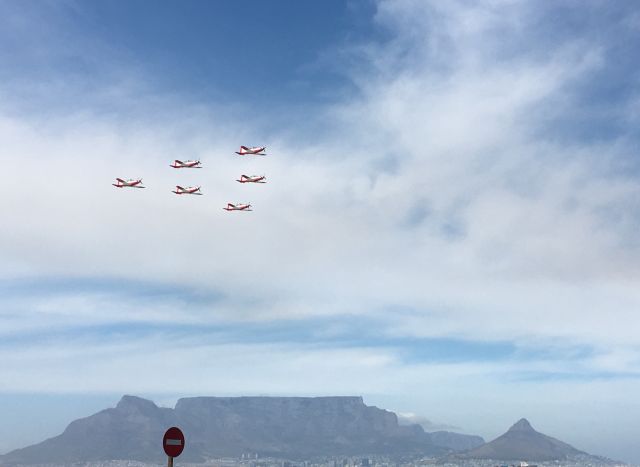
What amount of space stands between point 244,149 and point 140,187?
29373 millimetres

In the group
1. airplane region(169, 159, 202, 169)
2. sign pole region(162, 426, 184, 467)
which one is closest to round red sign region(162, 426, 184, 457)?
sign pole region(162, 426, 184, 467)

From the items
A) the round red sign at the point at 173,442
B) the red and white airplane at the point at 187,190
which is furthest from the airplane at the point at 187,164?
the round red sign at the point at 173,442

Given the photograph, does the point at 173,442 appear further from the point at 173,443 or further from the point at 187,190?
the point at 187,190

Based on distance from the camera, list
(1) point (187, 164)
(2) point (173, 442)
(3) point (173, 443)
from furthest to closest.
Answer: (1) point (187, 164), (2) point (173, 442), (3) point (173, 443)

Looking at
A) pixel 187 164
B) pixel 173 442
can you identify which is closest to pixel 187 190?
pixel 187 164

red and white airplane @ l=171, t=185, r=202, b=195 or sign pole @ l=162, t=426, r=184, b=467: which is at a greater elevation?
red and white airplane @ l=171, t=185, r=202, b=195

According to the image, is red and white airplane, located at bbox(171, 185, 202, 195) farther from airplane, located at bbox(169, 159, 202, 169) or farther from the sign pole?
the sign pole

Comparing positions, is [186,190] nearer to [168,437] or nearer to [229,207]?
[229,207]

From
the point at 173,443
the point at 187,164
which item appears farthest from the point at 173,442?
the point at 187,164

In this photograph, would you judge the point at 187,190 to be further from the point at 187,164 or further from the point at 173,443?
the point at 173,443

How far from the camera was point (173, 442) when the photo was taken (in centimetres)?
4022

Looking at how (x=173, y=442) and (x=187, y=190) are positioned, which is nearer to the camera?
(x=173, y=442)

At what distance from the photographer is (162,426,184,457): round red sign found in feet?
130

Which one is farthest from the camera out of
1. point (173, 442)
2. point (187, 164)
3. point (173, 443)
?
point (187, 164)
